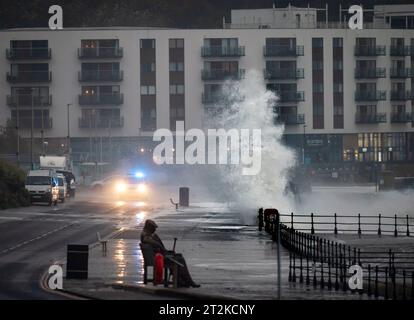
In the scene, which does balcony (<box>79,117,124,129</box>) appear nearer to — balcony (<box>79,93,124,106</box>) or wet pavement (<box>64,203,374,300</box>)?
balcony (<box>79,93,124,106</box>)

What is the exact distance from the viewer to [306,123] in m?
111

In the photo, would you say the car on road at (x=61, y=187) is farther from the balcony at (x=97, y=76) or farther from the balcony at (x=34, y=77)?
the balcony at (x=97, y=76)

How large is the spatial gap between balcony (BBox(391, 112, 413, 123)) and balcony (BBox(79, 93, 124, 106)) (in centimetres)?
2942

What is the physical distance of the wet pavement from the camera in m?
26.0

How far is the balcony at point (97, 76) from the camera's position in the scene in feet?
359

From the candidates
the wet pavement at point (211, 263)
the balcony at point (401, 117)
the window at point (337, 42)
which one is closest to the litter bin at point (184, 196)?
the wet pavement at point (211, 263)

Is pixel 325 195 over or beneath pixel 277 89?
beneath

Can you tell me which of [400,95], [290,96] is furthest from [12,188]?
[400,95]

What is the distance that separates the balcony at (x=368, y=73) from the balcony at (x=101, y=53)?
2476 cm

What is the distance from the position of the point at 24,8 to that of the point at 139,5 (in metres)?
20.6

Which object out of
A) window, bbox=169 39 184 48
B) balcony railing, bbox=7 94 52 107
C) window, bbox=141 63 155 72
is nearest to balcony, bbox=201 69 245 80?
window, bbox=169 39 184 48
